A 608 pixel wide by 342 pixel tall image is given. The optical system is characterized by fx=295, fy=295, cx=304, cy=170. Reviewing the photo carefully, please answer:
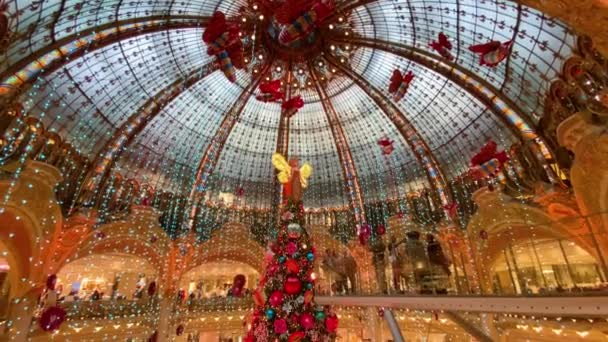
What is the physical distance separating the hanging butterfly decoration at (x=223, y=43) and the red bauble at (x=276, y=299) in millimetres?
9985

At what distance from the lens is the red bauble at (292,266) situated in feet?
26.4

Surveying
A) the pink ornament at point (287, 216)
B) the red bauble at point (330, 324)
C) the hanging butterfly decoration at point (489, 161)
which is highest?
the hanging butterfly decoration at point (489, 161)

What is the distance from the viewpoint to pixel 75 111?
16344 mm

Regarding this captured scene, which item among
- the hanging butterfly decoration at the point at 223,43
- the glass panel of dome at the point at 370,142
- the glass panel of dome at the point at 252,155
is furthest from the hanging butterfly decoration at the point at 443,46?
the glass panel of dome at the point at 252,155

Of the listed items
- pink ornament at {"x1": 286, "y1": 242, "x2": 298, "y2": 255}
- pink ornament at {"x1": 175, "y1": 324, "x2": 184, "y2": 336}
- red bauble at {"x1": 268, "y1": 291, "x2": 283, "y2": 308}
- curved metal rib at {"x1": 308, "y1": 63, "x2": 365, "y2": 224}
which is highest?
curved metal rib at {"x1": 308, "y1": 63, "x2": 365, "y2": 224}

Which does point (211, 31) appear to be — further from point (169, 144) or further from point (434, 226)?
point (434, 226)

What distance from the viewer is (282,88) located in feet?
72.6

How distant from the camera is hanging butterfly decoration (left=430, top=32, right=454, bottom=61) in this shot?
15.8m

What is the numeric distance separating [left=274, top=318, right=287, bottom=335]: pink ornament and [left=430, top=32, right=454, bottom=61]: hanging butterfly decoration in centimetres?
1559

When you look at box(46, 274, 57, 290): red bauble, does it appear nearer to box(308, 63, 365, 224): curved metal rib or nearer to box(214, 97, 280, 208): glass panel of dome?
box(214, 97, 280, 208): glass panel of dome

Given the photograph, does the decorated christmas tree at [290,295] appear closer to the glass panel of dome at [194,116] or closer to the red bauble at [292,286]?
the red bauble at [292,286]

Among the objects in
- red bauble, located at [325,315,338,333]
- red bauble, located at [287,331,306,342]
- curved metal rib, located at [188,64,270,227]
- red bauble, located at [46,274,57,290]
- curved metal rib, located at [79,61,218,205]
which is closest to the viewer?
red bauble, located at [287,331,306,342]

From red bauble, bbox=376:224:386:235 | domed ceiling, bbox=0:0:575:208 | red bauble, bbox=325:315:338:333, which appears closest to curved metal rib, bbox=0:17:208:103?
domed ceiling, bbox=0:0:575:208

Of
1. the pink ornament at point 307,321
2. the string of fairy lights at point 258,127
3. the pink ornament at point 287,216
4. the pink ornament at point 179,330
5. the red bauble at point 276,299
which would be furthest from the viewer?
the pink ornament at point 179,330
